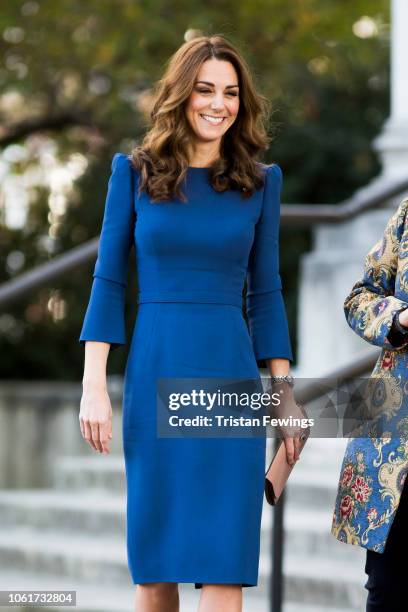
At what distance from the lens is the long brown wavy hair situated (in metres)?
3.49

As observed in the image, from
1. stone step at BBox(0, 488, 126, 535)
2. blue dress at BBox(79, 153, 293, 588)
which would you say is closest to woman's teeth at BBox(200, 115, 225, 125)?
blue dress at BBox(79, 153, 293, 588)

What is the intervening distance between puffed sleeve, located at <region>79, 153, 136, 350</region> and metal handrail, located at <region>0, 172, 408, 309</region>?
3.83m

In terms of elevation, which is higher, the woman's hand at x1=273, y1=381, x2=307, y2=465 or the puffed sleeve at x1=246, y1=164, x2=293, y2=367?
the puffed sleeve at x1=246, y1=164, x2=293, y2=367

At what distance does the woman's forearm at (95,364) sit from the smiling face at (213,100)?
1.94 feet

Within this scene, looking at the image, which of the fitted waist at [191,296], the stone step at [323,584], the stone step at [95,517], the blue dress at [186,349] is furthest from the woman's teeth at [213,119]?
the stone step at [95,517]

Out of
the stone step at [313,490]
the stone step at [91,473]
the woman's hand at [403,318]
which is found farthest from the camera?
the stone step at [91,473]

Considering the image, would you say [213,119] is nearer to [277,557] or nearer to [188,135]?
[188,135]

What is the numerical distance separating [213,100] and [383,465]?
3.26 ft

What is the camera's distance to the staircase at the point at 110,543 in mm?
5895

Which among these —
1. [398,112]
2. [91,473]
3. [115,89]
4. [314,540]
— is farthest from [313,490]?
[115,89]

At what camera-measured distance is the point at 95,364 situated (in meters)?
3.41

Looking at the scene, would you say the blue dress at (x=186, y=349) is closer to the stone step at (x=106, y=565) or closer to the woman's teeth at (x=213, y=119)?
the woman's teeth at (x=213, y=119)

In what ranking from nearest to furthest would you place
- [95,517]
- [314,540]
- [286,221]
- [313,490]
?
1. [314,540]
2. [313,490]
3. [95,517]
4. [286,221]

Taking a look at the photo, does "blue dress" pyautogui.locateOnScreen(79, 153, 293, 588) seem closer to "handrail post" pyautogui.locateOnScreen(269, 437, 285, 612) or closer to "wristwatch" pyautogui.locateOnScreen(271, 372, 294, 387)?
"wristwatch" pyautogui.locateOnScreen(271, 372, 294, 387)
